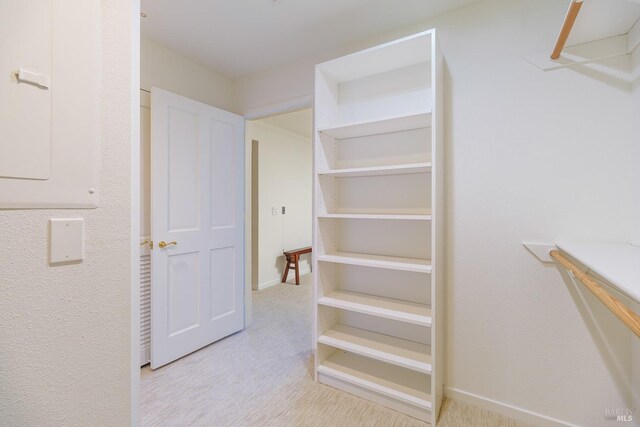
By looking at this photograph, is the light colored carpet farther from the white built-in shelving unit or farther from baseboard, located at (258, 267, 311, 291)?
baseboard, located at (258, 267, 311, 291)

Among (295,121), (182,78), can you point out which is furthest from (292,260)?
(182,78)

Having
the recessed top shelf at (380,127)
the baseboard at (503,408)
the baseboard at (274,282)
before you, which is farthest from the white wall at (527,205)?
the baseboard at (274,282)

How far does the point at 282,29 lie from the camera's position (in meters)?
1.93

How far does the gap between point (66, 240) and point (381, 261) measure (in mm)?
1452

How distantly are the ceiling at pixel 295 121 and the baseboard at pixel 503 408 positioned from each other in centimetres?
318

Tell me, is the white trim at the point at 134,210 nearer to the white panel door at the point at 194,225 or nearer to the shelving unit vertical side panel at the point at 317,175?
the shelving unit vertical side panel at the point at 317,175

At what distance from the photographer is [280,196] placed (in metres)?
4.44

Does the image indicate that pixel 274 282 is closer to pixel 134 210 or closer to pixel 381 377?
pixel 381 377

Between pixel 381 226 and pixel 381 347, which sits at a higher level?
pixel 381 226

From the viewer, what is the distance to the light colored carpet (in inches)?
61.6

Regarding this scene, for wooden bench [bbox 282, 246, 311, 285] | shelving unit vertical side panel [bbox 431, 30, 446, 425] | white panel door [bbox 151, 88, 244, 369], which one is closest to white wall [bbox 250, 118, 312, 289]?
wooden bench [bbox 282, 246, 311, 285]

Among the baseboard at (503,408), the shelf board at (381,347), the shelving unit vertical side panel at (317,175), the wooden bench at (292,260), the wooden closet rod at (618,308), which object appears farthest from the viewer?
the wooden bench at (292,260)

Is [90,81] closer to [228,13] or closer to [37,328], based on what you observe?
[37,328]

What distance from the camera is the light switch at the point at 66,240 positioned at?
2.46ft
